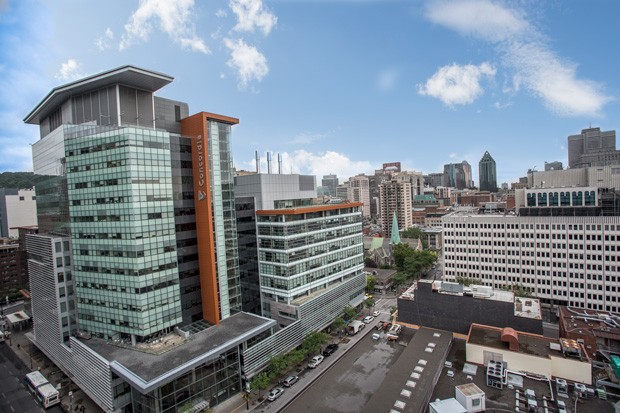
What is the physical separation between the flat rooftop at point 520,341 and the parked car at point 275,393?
30.2m

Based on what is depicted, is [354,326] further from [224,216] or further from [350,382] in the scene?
[224,216]

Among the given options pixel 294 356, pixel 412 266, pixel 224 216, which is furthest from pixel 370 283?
pixel 224 216

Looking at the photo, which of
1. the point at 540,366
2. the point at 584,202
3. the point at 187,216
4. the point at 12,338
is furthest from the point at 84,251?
the point at 584,202

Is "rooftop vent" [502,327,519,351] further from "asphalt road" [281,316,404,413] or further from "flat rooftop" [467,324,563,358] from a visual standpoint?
"asphalt road" [281,316,404,413]

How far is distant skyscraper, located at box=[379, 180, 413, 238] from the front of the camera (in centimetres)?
18512

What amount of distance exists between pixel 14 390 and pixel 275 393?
45381 mm

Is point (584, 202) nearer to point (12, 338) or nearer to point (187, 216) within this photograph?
point (187, 216)

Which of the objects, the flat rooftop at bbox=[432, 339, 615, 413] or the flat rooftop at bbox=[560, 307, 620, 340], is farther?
the flat rooftop at bbox=[560, 307, 620, 340]

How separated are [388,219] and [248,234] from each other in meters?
134

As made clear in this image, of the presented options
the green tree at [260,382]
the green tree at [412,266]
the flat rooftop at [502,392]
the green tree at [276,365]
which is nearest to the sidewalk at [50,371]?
the green tree at [260,382]

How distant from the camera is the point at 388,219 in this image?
7411 inches

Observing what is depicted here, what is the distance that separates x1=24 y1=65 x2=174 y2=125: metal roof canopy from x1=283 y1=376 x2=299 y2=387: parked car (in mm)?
53471

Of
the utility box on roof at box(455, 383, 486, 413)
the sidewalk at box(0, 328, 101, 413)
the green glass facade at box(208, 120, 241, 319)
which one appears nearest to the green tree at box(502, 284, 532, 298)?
the utility box on roof at box(455, 383, 486, 413)

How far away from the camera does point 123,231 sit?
4950 centimetres
